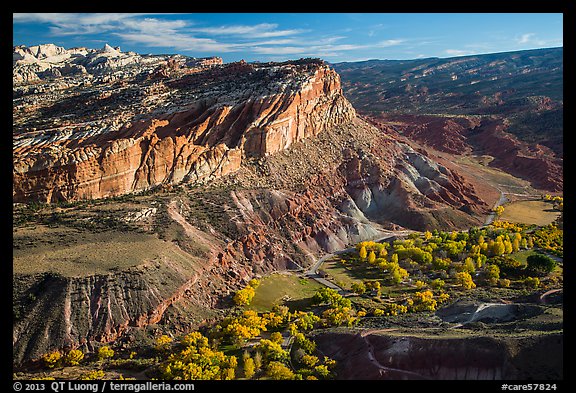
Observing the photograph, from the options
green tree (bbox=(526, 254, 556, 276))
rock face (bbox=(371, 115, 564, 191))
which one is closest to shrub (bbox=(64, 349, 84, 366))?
green tree (bbox=(526, 254, 556, 276))

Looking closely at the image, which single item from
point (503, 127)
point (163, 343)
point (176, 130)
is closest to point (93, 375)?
point (163, 343)

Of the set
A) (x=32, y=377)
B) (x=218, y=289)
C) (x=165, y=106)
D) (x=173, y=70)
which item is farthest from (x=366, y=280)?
(x=173, y=70)

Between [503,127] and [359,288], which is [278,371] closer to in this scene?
[359,288]

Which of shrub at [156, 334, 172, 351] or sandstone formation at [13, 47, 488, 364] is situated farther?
sandstone formation at [13, 47, 488, 364]

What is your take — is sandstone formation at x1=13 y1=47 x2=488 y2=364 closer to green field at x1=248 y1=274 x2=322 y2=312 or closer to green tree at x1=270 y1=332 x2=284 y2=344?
green field at x1=248 y1=274 x2=322 y2=312

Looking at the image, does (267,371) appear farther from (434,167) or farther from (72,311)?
(434,167)

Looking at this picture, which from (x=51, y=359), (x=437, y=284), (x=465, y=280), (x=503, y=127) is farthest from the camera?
(x=503, y=127)
